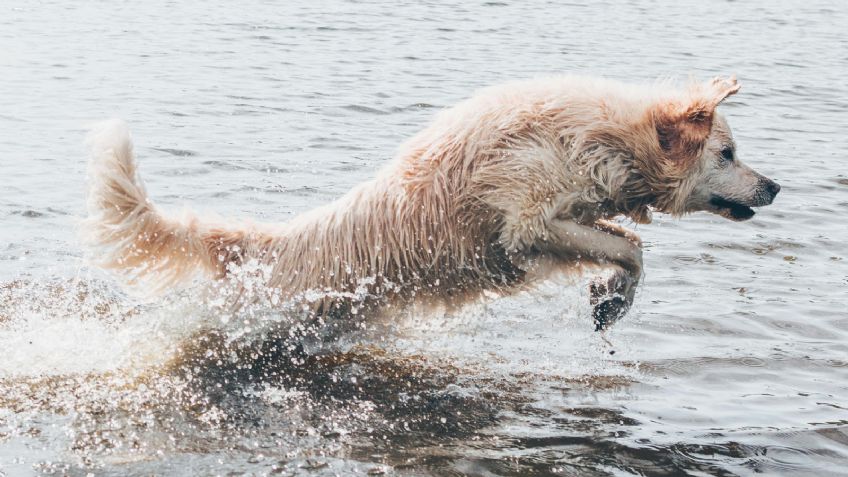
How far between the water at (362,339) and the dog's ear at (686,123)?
1068 millimetres

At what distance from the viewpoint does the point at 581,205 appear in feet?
20.0

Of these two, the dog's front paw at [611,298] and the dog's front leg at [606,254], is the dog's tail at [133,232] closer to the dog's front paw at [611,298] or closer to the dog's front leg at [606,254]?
the dog's front leg at [606,254]

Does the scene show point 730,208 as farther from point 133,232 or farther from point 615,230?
point 133,232

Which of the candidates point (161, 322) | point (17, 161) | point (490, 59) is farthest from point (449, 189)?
point (490, 59)

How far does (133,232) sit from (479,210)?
1.94 metres

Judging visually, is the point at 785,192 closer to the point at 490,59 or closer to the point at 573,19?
the point at 490,59

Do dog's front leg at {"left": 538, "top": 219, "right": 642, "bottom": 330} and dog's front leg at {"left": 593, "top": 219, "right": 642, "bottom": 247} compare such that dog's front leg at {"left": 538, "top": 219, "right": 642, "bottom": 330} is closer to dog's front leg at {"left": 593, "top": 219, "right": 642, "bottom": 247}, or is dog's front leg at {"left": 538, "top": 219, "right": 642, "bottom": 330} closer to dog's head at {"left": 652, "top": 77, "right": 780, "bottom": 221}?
dog's front leg at {"left": 593, "top": 219, "right": 642, "bottom": 247}

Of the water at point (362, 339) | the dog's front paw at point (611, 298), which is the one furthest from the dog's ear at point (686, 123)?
the water at point (362, 339)

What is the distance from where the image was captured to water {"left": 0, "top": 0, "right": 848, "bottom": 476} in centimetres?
541

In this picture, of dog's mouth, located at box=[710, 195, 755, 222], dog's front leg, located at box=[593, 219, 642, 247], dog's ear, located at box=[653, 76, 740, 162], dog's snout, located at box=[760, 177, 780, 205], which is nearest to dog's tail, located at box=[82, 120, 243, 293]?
dog's front leg, located at box=[593, 219, 642, 247]

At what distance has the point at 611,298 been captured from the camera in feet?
21.2

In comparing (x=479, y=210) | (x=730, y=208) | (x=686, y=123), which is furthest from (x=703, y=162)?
(x=479, y=210)

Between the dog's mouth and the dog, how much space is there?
0.12 meters

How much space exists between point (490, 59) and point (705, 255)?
8472mm
